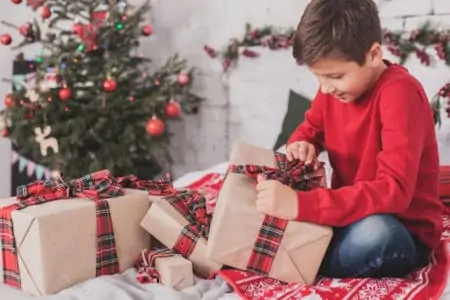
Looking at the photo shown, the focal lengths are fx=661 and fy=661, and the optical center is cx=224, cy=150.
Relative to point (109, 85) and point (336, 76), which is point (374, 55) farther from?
point (109, 85)

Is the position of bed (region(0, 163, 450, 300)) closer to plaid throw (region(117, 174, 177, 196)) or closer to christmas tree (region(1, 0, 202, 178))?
plaid throw (region(117, 174, 177, 196))

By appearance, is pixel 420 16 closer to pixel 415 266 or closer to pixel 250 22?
pixel 250 22

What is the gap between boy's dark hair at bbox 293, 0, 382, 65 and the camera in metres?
1.24

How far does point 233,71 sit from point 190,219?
70.4 inches

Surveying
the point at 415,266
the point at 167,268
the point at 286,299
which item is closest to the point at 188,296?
the point at 167,268

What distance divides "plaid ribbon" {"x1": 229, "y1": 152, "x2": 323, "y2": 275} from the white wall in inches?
53.1

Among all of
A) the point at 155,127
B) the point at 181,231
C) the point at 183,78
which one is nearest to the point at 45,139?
the point at 155,127

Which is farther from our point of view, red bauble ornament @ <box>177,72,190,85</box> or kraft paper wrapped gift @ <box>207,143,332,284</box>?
red bauble ornament @ <box>177,72,190,85</box>

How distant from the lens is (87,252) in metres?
1.33

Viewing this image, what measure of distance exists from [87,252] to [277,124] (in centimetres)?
179

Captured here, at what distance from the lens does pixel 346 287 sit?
1.26 meters

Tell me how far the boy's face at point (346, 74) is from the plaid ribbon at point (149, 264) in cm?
47

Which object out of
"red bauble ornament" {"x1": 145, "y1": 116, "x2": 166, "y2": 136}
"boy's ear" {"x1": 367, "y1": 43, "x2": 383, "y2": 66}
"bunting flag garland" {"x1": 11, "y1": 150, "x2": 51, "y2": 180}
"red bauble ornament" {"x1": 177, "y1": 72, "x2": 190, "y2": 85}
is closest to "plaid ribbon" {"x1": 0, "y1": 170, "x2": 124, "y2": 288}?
"boy's ear" {"x1": 367, "y1": 43, "x2": 383, "y2": 66}

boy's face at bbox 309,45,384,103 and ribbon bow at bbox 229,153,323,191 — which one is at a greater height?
boy's face at bbox 309,45,384,103
